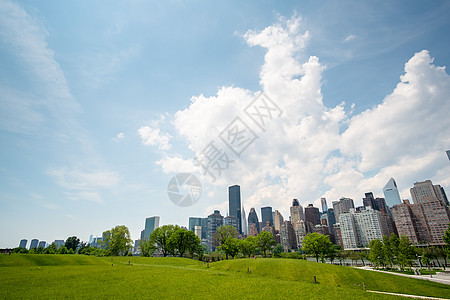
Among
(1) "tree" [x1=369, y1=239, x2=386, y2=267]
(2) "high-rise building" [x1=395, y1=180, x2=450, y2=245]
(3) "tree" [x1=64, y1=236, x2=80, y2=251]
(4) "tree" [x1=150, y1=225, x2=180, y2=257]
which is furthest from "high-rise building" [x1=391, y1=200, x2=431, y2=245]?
(3) "tree" [x1=64, y1=236, x2=80, y2=251]

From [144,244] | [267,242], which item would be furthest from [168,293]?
[144,244]

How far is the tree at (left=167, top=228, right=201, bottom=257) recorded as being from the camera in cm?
8875

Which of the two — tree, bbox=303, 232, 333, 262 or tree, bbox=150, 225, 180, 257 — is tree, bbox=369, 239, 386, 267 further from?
tree, bbox=150, 225, 180, 257

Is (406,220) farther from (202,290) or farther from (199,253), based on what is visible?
(202,290)

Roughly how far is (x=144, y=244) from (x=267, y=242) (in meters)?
54.8

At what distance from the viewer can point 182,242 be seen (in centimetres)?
9100

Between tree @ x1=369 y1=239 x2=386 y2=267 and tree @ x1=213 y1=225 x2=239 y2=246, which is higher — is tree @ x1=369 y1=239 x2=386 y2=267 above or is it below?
below

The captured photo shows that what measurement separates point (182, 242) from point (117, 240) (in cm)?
2634

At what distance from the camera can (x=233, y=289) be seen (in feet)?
75.2

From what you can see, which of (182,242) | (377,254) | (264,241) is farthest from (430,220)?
(182,242)

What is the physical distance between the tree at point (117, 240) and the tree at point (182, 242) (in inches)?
704

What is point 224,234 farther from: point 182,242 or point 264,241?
point 182,242

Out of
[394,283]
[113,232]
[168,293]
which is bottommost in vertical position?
[394,283]

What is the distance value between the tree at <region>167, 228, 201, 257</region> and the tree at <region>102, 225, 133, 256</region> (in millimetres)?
17870
